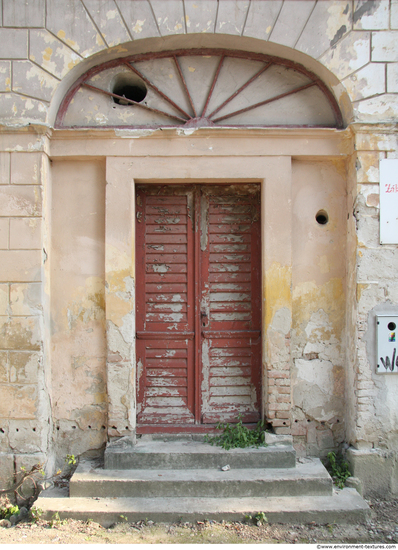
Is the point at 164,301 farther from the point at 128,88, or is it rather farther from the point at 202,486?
the point at 128,88

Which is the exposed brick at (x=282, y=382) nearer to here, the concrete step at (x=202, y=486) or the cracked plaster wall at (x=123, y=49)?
the cracked plaster wall at (x=123, y=49)

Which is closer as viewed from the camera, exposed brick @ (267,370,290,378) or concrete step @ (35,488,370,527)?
concrete step @ (35,488,370,527)

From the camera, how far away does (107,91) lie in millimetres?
3904

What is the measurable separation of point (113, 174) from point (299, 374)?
2.68 metres

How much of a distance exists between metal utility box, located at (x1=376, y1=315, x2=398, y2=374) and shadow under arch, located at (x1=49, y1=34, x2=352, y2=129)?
193 cm

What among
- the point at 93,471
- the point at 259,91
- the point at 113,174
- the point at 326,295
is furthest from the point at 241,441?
the point at 259,91

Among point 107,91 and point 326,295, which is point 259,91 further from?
point 326,295

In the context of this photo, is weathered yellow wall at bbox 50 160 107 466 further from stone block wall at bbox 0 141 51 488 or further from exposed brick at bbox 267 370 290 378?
exposed brick at bbox 267 370 290 378

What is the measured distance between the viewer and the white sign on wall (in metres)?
3.70

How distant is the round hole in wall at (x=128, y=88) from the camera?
13.1 feet

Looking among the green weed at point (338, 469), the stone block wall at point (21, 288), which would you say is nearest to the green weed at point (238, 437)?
the green weed at point (338, 469)

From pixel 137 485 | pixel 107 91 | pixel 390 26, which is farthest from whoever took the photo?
pixel 107 91

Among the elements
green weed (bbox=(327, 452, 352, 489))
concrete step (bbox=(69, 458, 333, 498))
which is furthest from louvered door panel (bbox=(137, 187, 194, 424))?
green weed (bbox=(327, 452, 352, 489))

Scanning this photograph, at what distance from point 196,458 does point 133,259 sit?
1959 millimetres
